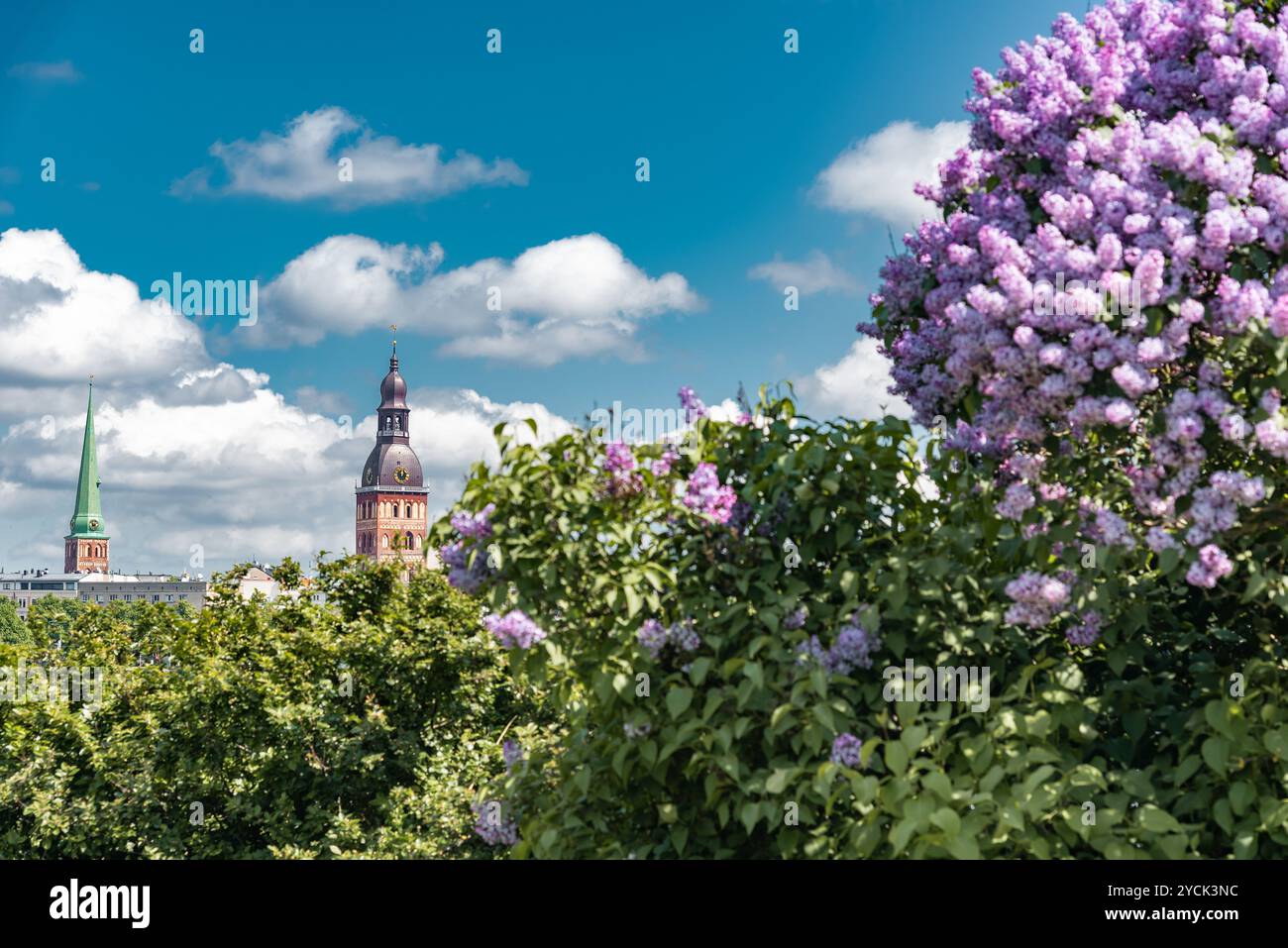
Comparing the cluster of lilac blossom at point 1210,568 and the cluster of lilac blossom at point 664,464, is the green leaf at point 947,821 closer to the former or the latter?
the cluster of lilac blossom at point 1210,568

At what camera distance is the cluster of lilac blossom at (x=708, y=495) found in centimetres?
451

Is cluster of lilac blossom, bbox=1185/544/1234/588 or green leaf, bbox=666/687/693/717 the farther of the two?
green leaf, bbox=666/687/693/717

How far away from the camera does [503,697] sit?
30.5 ft

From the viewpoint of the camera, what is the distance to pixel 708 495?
14.8 feet

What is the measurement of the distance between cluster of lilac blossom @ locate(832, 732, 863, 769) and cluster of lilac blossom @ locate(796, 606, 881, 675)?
9.8 inches

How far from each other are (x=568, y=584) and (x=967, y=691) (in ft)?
4.89

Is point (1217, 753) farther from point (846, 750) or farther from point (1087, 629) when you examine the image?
point (846, 750)

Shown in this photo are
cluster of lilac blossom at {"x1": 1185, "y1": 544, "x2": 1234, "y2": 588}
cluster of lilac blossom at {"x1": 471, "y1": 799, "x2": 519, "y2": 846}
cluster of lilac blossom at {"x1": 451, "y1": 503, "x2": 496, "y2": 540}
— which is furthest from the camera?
cluster of lilac blossom at {"x1": 471, "y1": 799, "x2": 519, "y2": 846}

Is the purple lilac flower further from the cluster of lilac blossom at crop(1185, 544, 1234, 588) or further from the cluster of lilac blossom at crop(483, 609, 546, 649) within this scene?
the cluster of lilac blossom at crop(1185, 544, 1234, 588)

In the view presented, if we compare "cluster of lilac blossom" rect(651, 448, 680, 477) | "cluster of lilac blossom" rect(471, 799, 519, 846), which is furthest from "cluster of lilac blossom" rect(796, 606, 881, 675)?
"cluster of lilac blossom" rect(471, 799, 519, 846)

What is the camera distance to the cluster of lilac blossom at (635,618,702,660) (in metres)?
4.41

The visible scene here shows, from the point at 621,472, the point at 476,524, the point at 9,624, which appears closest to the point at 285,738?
the point at 476,524
